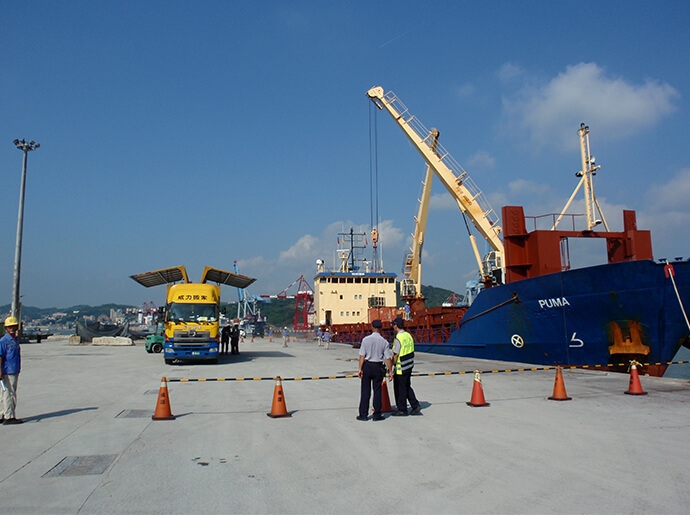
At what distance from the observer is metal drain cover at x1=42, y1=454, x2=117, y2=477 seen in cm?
554

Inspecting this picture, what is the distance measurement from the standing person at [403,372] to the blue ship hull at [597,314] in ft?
24.8

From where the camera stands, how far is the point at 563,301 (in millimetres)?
14766

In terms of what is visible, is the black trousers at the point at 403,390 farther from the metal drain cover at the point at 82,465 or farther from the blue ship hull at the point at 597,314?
the blue ship hull at the point at 597,314

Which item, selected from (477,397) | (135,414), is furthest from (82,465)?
(477,397)

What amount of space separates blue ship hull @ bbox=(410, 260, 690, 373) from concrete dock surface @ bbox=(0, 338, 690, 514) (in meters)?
2.82

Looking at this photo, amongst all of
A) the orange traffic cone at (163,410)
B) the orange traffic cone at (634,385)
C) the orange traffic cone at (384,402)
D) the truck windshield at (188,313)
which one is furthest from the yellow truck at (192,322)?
the orange traffic cone at (634,385)

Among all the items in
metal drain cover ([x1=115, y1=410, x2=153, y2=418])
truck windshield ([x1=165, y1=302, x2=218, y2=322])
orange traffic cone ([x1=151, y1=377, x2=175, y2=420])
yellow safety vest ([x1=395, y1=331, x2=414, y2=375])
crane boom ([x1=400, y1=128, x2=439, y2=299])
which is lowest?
metal drain cover ([x1=115, y1=410, x2=153, y2=418])

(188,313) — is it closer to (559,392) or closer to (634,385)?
(559,392)

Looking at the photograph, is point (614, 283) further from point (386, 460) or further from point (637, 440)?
point (386, 460)

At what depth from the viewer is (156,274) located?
23.8 m

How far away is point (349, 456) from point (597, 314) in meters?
10.5

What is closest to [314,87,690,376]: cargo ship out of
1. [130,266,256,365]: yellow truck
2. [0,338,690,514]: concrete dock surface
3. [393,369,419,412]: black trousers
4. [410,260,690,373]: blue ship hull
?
[410,260,690,373]: blue ship hull

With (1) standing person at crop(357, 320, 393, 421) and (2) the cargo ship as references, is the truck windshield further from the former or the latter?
(1) standing person at crop(357, 320, 393, 421)

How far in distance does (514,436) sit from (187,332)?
15.0 m
